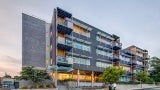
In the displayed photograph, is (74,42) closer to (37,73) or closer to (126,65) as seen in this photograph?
(37,73)

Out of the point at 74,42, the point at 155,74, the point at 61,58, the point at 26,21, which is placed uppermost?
the point at 26,21

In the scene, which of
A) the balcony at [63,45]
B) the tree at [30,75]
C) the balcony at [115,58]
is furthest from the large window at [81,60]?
the balcony at [115,58]

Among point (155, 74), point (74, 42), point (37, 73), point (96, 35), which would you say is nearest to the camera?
point (37, 73)

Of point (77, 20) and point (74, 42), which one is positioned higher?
point (77, 20)

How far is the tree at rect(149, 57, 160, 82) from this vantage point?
398ft

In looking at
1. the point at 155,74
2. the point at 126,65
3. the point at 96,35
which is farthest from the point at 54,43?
the point at 155,74

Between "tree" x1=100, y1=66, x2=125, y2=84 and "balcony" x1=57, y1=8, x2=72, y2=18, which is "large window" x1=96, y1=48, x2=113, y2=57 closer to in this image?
"tree" x1=100, y1=66, x2=125, y2=84

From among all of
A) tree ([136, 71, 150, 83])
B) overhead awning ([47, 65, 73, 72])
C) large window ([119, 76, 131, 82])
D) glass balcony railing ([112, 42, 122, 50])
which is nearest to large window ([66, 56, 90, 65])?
overhead awning ([47, 65, 73, 72])

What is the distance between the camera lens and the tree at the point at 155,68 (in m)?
121

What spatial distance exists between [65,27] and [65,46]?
14.6 ft

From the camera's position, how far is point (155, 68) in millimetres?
123625

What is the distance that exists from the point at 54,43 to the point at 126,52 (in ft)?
163

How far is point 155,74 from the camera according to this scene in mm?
122812

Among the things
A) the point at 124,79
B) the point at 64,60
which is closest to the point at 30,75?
the point at 64,60
